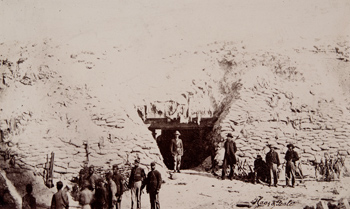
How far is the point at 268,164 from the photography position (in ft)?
36.0

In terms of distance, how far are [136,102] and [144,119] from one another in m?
0.63

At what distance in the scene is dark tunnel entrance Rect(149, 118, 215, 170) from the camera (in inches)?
522

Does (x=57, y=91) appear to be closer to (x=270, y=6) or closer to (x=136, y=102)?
(x=136, y=102)

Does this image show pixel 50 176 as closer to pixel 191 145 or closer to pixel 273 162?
pixel 191 145

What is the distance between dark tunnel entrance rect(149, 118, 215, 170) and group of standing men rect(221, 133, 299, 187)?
4.42 ft

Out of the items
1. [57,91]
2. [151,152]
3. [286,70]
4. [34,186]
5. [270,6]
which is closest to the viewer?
[34,186]

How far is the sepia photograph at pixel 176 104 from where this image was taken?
10430 millimetres

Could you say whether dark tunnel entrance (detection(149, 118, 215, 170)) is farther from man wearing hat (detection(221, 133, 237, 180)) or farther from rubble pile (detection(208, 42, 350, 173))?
man wearing hat (detection(221, 133, 237, 180))

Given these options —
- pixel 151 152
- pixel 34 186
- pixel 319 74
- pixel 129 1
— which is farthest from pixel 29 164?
pixel 319 74

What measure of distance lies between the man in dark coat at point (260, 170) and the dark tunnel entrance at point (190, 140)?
1.69 meters

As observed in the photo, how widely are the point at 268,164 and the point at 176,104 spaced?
3739 millimetres

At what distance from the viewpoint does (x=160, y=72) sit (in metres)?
13.7

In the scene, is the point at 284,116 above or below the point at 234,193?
above

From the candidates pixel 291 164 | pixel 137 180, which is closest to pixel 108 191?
pixel 137 180
